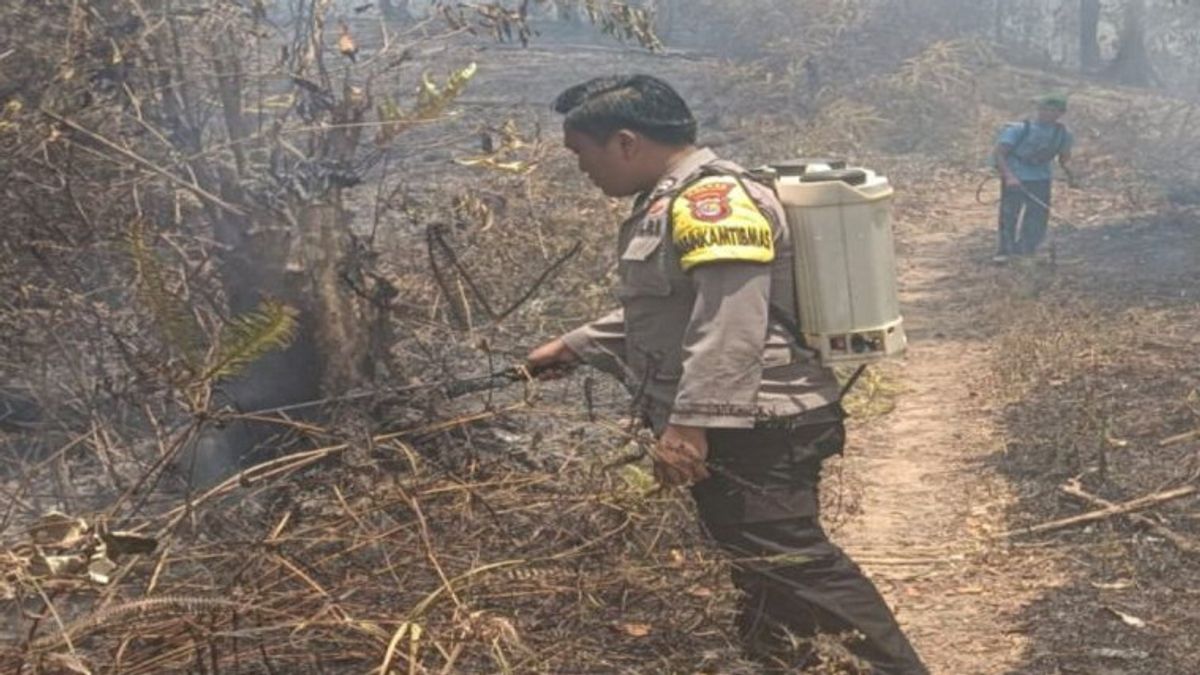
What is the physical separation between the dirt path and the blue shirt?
86.1 inches

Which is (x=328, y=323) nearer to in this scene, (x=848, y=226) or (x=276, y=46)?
(x=276, y=46)

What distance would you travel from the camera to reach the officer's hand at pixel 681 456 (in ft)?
9.26

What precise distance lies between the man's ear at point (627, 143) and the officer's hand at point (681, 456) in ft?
2.24

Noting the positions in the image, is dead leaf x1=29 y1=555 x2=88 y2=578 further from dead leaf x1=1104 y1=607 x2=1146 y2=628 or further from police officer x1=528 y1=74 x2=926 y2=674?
dead leaf x1=1104 y1=607 x2=1146 y2=628

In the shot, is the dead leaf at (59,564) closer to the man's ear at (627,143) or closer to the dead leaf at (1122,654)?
the man's ear at (627,143)

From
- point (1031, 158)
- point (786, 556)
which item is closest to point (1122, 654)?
point (786, 556)

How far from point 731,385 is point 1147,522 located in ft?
7.67

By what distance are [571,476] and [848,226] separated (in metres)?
1.02

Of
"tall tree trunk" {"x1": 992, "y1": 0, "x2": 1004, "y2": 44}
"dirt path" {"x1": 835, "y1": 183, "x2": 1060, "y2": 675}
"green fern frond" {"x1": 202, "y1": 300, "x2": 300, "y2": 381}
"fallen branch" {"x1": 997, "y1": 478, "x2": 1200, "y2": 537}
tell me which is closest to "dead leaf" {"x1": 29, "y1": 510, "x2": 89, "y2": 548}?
"green fern frond" {"x1": 202, "y1": 300, "x2": 300, "y2": 381}

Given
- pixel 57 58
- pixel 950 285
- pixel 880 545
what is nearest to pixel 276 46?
pixel 57 58

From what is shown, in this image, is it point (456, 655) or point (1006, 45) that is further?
point (1006, 45)

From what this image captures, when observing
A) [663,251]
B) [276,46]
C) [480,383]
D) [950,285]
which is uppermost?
[276,46]

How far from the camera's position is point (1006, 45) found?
23953 mm

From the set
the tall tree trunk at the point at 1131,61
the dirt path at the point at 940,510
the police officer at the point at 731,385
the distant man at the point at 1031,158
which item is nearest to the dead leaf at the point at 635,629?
the police officer at the point at 731,385
